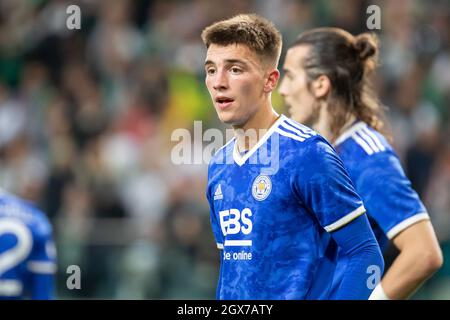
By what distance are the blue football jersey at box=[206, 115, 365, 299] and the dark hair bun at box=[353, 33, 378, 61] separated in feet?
4.12

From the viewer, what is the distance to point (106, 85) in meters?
11.1

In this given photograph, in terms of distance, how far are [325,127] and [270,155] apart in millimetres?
1061

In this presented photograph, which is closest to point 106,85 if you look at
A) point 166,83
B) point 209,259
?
point 166,83

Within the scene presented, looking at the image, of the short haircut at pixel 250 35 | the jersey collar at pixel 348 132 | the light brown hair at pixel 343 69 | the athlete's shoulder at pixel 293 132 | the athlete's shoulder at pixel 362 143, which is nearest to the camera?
the athlete's shoulder at pixel 293 132

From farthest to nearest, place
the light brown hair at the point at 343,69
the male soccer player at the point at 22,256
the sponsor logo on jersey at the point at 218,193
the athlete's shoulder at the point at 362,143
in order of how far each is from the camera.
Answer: the male soccer player at the point at 22,256 → the light brown hair at the point at 343,69 → the athlete's shoulder at the point at 362,143 → the sponsor logo on jersey at the point at 218,193

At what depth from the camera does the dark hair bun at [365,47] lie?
196 inches

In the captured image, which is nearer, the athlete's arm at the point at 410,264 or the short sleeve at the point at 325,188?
the short sleeve at the point at 325,188

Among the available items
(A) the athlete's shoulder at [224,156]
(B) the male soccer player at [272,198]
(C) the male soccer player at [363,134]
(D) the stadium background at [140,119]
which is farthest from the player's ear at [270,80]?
(D) the stadium background at [140,119]

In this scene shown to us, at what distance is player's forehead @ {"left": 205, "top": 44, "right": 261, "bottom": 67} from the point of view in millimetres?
3846

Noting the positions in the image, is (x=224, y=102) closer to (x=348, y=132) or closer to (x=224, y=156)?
(x=224, y=156)

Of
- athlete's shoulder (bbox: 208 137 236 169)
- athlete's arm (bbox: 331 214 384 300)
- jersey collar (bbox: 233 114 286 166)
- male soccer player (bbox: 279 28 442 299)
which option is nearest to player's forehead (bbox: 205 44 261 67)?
jersey collar (bbox: 233 114 286 166)

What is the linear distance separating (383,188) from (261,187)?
1.00 meters

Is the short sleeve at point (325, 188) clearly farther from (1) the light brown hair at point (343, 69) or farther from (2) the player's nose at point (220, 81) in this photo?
(1) the light brown hair at point (343, 69)
